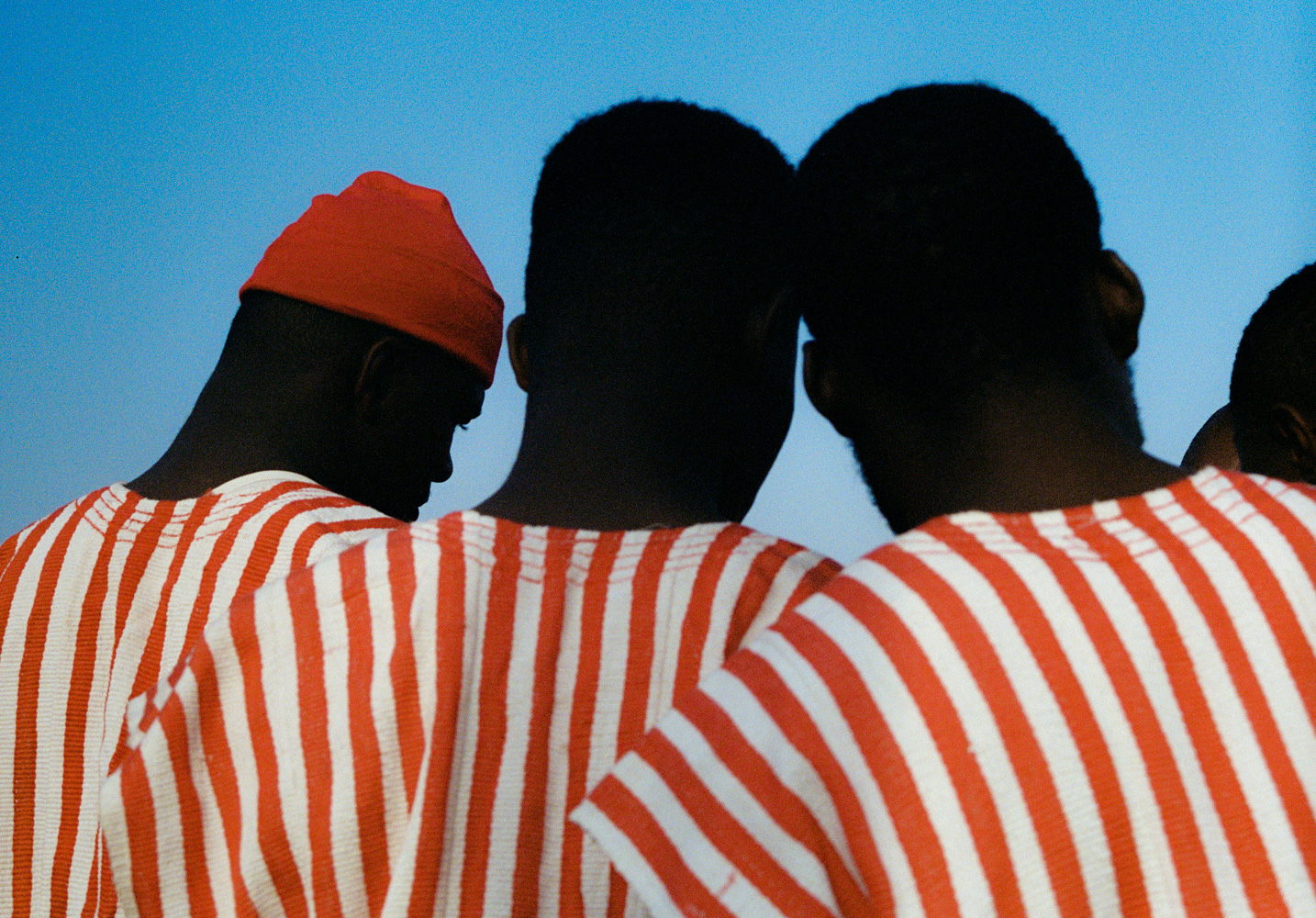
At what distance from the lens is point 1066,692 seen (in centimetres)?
115

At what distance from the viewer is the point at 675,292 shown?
1668 mm

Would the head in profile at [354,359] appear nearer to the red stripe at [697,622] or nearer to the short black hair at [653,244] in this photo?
the short black hair at [653,244]

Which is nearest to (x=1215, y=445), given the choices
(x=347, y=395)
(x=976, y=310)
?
(x=347, y=395)

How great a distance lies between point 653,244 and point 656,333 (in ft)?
0.42

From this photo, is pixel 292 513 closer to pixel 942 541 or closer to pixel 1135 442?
pixel 942 541

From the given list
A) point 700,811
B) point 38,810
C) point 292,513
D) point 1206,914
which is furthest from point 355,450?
point 1206,914

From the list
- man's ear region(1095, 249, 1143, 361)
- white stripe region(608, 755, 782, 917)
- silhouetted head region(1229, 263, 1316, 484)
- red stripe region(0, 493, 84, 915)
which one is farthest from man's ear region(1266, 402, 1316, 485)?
red stripe region(0, 493, 84, 915)

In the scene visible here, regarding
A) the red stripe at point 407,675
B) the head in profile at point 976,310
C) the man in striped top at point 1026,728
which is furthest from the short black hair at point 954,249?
the red stripe at point 407,675

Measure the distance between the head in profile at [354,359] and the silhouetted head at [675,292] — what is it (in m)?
0.65

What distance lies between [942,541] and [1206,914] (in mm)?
402

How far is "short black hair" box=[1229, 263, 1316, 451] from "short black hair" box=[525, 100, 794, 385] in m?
1.54

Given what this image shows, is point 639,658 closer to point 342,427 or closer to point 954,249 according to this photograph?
point 954,249

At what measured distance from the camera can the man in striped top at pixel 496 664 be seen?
4.71 feet

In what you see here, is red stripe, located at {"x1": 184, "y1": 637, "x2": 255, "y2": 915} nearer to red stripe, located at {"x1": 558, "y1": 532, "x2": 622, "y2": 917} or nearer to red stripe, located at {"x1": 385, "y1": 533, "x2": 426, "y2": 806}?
red stripe, located at {"x1": 385, "y1": 533, "x2": 426, "y2": 806}
